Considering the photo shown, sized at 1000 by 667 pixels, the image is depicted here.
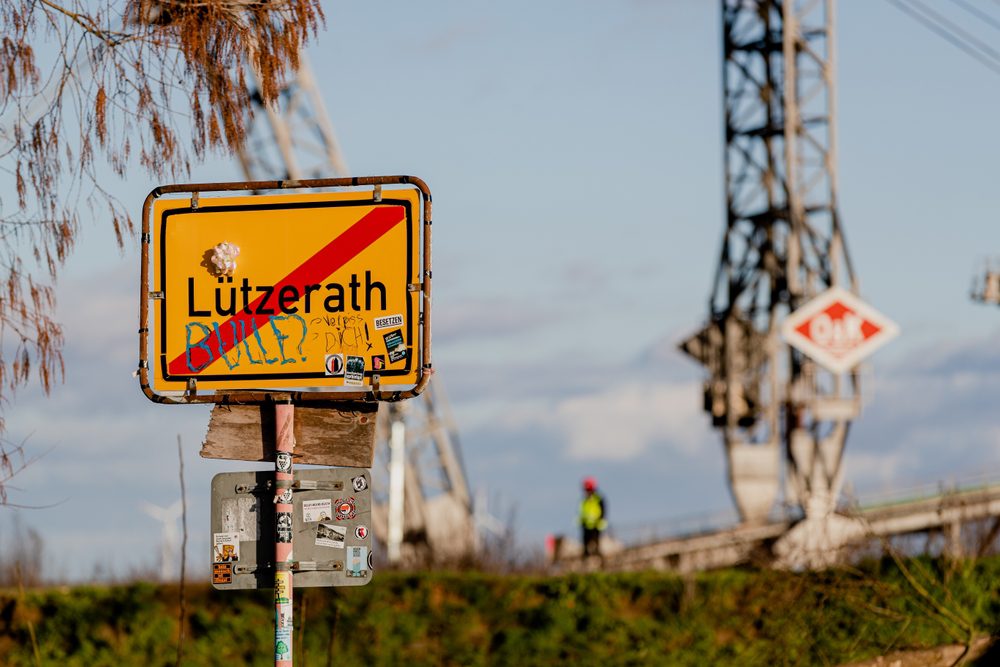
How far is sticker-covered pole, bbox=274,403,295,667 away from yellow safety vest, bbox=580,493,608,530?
1854 centimetres

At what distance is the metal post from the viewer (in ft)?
106

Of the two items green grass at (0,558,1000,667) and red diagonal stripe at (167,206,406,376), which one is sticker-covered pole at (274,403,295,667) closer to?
red diagonal stripe at (167,206,406,376)

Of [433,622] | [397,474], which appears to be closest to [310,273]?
[433,622]

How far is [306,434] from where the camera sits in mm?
8133

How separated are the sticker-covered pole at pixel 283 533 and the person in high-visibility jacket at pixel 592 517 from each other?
720 inches

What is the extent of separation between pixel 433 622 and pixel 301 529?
431 inches

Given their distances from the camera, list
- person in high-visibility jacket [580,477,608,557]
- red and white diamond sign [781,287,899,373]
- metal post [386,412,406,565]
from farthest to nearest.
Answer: metal post [386,412,406,565] → person in high-visibility jacket [580,477,608,557] → red and white diamond sign [781,287,899,373]

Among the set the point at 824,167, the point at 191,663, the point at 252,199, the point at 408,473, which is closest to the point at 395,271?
the point at 252,199

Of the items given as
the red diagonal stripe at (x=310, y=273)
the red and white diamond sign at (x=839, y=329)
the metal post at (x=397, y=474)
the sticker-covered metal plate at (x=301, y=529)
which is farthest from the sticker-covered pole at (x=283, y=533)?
the metal post at (x=397, y=474)

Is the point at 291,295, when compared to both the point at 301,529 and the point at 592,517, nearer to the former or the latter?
the point at 301,529

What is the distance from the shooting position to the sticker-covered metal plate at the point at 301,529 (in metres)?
7.95

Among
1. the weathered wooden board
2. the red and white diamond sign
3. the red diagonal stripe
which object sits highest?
the red and white diamond sign

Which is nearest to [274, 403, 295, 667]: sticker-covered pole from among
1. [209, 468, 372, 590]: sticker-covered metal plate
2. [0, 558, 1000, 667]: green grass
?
[209, 468, 372, 590]: sticker-covered metal plate

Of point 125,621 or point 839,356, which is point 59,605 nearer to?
point 125,621
